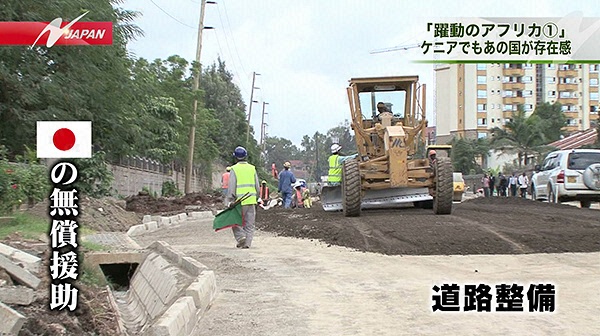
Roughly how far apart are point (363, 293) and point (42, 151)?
3.54 metres

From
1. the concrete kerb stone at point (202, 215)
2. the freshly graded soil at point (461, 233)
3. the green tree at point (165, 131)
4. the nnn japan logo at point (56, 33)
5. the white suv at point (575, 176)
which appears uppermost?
the nnn japan logo at point (56, 33)

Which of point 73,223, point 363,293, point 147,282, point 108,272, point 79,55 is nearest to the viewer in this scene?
point 73,223

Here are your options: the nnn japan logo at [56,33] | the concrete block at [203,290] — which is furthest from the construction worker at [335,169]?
the concrete block at [203,290]

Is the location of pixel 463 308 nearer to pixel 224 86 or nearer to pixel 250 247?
pixel 250 247

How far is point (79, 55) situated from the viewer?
1981cm

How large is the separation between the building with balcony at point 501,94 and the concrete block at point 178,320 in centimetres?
8518

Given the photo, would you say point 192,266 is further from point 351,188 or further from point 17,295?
point 351,188

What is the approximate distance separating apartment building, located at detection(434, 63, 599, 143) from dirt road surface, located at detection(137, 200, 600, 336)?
78.7 meters

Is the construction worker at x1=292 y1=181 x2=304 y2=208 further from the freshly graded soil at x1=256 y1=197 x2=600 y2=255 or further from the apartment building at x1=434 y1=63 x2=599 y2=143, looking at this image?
the apartment building at x1=434 y1=63 x2=599 y2=143

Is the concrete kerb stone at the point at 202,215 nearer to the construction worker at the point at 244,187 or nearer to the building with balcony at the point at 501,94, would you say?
the construction worker at the point at 244,187

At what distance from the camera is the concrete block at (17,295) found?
19.1 feet

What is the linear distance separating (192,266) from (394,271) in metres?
2.45

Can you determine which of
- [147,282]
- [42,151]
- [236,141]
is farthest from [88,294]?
[236,141]

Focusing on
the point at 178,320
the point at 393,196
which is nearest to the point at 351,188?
the point at 393,196
